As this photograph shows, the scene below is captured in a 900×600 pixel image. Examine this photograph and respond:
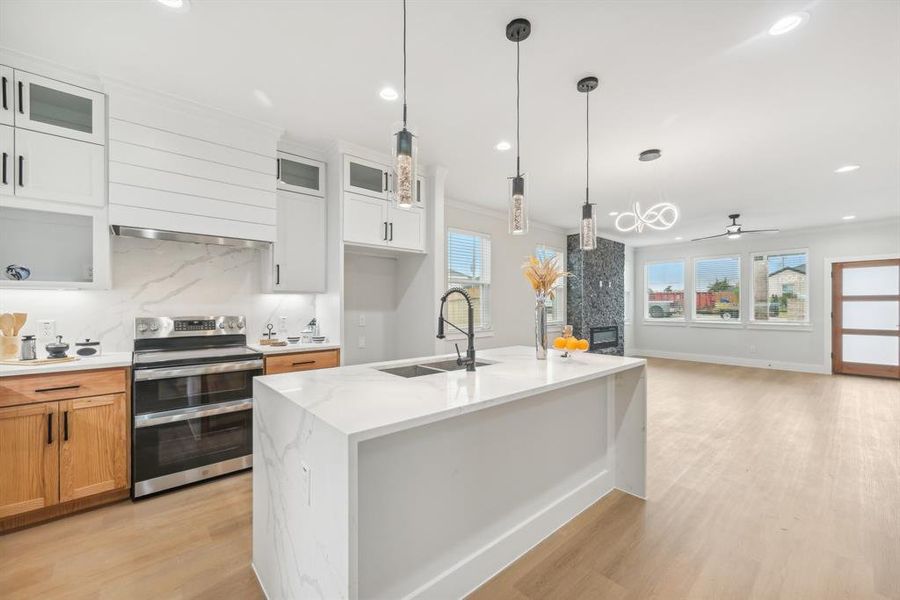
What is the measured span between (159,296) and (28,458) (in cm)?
125

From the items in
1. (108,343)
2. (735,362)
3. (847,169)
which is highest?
(847,169)

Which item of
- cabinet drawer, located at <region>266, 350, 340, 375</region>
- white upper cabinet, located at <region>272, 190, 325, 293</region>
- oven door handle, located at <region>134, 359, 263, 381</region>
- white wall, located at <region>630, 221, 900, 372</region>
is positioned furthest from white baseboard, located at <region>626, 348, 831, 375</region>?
oven door handle, located at <region>134, 359, 263, 381</region>

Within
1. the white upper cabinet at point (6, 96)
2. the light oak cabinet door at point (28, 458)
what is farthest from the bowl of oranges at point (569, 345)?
the white upper cabinet at point (6, 96)

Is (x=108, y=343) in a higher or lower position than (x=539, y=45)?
lower

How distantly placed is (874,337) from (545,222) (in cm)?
572

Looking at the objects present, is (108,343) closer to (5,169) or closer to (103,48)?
(5,169)

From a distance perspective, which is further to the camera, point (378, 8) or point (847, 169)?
point (847, 169)

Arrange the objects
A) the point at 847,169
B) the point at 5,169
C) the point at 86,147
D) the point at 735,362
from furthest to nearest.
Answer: the point at 735,362 → the point at 847,169 → the point at 86,147 → the point at 5,169

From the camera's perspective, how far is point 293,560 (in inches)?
57.1

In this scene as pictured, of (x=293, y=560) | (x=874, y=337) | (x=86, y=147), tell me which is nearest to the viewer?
(x=293, y=560)

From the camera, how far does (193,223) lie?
2.79 metres

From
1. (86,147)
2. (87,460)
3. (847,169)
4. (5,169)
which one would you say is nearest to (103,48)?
(86,147)

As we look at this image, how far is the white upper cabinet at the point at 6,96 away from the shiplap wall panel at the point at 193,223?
0.62 metres

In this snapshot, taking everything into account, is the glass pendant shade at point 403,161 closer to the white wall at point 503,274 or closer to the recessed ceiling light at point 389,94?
the recessed ceiling light at point 389,94
